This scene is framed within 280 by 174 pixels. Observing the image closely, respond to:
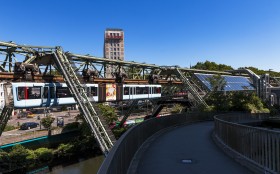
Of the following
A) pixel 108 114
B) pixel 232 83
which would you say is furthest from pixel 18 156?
pixel 232 83

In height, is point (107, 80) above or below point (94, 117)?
above

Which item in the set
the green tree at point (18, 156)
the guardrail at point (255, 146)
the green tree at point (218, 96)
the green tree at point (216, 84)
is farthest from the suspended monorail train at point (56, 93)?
the green tree at point (216, 84)

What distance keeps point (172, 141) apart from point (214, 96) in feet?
118

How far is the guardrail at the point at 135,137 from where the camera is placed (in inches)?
259

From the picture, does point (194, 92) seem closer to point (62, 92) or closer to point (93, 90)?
point (93, 90)

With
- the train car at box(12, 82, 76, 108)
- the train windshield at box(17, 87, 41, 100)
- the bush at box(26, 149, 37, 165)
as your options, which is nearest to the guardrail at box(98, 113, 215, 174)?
the train car at box(12, 82, 76, 108)

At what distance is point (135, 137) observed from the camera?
12.8m

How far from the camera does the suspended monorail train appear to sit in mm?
25469

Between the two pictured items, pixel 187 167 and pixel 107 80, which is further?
pixel 107 80

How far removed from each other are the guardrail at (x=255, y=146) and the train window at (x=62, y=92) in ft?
66.8

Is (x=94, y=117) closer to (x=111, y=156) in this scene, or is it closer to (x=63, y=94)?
(x=63, y=94)

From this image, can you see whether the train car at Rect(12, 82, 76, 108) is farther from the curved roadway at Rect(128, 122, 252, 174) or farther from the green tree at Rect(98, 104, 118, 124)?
the green tree at Rect(98, 104, 118, 124)

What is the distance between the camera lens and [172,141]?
56.3ft

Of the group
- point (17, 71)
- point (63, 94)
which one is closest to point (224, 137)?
point (63, 94)
